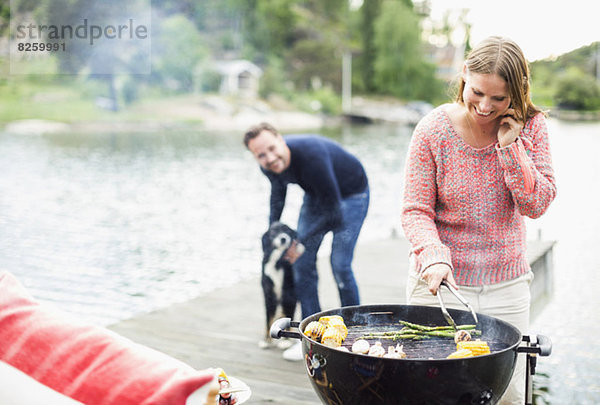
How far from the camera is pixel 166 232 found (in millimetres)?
10109

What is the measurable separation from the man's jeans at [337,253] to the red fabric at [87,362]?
90.9 inches

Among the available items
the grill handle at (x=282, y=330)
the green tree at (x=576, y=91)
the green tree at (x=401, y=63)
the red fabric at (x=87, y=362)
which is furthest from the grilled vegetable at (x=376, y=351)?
the green tree at (x=401, y=63)

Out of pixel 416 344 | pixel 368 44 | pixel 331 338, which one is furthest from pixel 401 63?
pixel 331 338

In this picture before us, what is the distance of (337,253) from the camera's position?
3467 millimetres

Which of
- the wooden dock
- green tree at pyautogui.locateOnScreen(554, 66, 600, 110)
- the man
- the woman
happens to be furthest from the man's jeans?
green tree at pyautogui.locateOnScreen(554, 66, 600, 110)

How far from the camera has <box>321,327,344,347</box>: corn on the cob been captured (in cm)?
173

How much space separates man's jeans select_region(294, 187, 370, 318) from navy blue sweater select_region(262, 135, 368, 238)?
0.15 feet

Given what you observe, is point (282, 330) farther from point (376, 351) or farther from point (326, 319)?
point (376, 351)

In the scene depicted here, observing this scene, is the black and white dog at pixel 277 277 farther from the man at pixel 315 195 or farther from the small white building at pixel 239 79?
the small white building at pixel 239 79

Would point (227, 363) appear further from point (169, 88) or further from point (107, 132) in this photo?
point (169, 88)

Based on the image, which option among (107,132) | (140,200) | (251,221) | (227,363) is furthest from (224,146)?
(227,363)

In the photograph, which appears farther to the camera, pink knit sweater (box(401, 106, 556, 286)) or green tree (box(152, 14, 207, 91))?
green tree (box(152, 14, 207, 91))

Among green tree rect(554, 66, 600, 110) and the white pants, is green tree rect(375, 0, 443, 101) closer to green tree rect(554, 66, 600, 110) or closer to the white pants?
green tree rect(554, 66, 600, 110)

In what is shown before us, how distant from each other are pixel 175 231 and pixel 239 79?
42691mm
